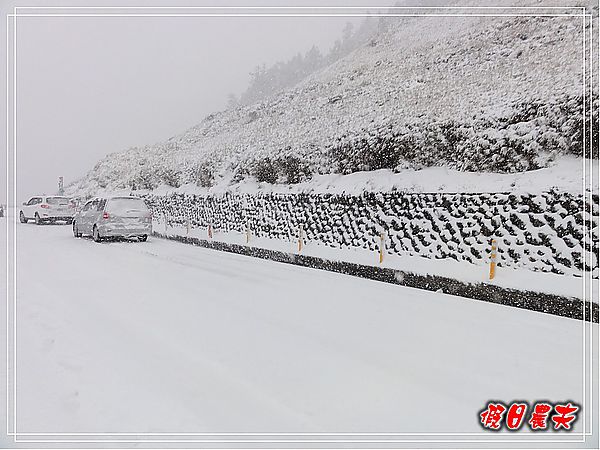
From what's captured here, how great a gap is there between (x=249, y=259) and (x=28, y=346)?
8156 mm

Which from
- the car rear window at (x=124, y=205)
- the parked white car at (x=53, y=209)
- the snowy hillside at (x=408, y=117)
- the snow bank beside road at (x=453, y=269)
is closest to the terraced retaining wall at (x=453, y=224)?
the snow bank beside road at (x=453, y=269)

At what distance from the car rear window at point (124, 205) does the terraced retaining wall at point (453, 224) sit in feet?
11.9

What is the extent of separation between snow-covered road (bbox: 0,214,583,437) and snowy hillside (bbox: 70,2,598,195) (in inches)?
157

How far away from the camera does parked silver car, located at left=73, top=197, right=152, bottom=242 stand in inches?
605

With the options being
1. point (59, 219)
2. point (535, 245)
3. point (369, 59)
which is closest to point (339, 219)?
point (535, 245)

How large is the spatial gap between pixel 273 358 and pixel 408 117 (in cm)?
1007

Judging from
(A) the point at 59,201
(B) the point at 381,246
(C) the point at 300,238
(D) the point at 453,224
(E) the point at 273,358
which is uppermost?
(A) the point at 59,201

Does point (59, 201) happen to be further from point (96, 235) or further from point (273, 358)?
point (273, 358)

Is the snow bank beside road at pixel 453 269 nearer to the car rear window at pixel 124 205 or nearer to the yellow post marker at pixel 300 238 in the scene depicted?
the yellow post marker at pixel 300 238

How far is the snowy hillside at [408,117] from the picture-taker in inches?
376

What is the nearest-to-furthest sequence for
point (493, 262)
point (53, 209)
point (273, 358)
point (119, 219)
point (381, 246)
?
1. point (273, 358)
2. point (493, 262)
3. point (381, 246)
4. point (119, 219)
5. point (53, 209)

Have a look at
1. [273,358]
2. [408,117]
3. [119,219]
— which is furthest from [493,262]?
[119,219]

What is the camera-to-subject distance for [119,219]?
15492 mm

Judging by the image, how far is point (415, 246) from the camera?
→ 32.9 ft
